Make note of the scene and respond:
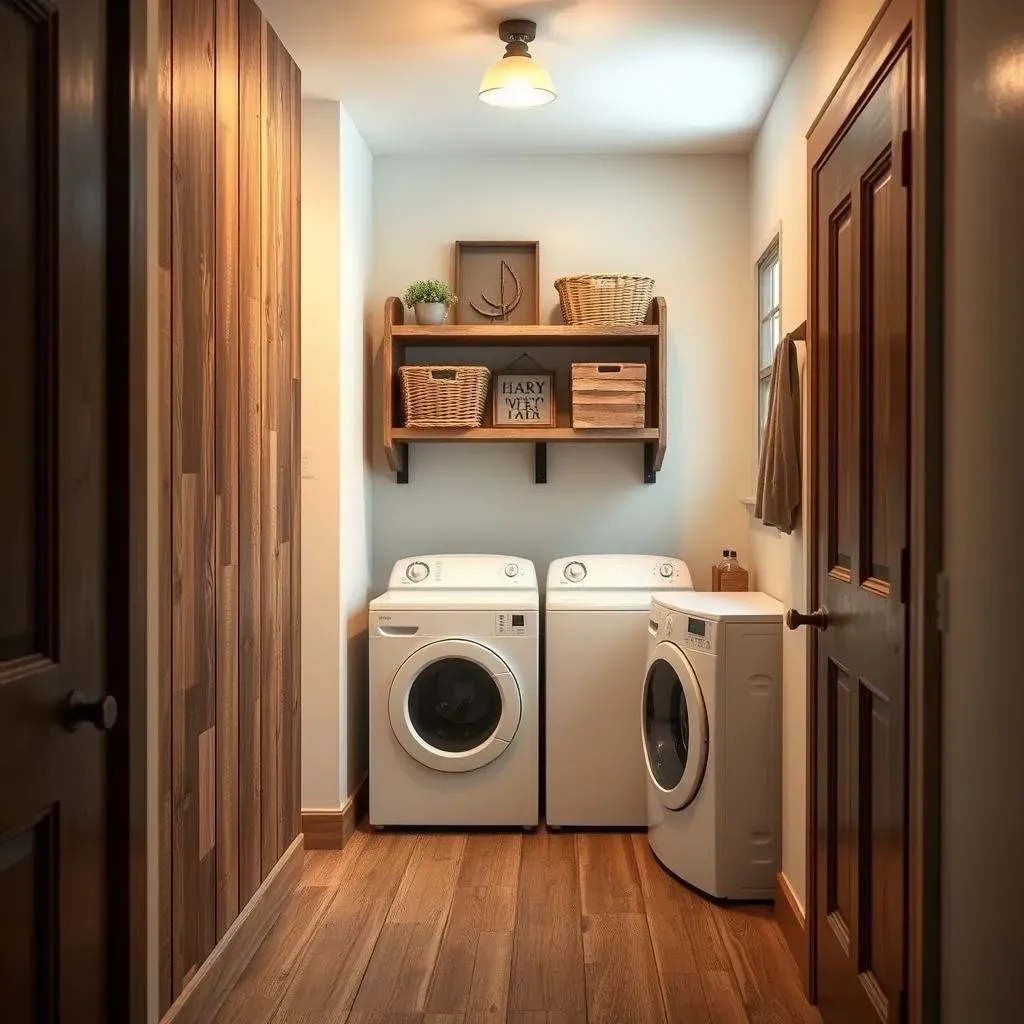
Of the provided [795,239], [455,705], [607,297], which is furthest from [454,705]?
[795,239]

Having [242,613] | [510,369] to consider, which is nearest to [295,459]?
[242,613]

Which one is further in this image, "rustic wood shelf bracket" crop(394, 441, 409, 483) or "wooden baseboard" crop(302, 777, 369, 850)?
"rustic wood shelf bracket" crop(394, 441, 409, 483)

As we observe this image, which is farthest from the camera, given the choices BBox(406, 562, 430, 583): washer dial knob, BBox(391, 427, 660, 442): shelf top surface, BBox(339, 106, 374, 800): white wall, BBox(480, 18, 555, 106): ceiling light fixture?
BBox(406, 562, 430, 583): washer dial knob

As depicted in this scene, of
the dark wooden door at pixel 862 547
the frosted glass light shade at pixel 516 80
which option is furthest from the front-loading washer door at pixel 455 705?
the frosted glass light shade at pixel 516 80

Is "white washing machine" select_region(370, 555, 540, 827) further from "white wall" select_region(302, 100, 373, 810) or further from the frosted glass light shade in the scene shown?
the frosted glass light shade

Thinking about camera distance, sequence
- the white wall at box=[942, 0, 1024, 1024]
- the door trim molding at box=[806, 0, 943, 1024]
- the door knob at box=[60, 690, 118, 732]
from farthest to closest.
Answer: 1. the door trim molding at box=[806, 0, 943, 1024]
2. the door knob at box=[60, 690, 118, 732]
3. the white wall at box=[942, 0, 1024, 1024]

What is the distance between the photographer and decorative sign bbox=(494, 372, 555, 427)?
4152 mm

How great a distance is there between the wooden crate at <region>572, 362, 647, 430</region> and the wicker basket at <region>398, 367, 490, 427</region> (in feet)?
1.23

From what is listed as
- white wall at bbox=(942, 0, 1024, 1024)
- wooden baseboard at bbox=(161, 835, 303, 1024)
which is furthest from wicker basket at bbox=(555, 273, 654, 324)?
white wall at bbox=(942, 0, 1024, 1024)

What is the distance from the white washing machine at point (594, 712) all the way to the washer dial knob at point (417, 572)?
0.52 m

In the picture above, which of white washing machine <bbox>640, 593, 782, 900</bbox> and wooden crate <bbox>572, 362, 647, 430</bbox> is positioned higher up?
wooden crate <bbox>572, 362, 647, 430</bbox>

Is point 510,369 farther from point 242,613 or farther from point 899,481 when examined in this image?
point 899,481

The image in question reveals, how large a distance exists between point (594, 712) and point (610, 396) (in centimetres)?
114

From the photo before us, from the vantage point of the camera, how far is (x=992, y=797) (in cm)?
140
